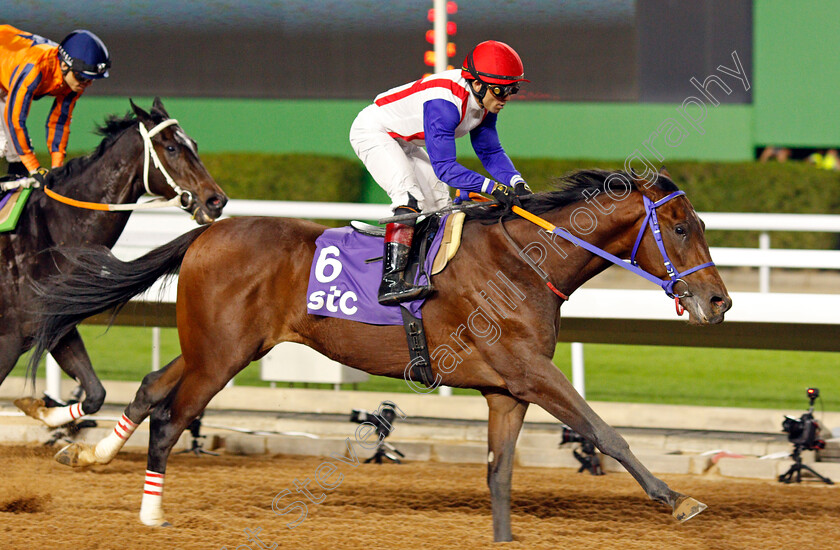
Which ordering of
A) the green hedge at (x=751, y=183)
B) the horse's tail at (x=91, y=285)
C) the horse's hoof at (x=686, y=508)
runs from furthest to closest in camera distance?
the green hedge at (x=751, y=183) < the horse's tail at (x=91, y=285) < the horse's hoof at (x=686, y=508)

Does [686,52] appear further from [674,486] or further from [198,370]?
[198,370]

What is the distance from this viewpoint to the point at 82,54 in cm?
492

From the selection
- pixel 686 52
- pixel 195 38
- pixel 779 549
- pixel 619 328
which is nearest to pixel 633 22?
pixel 686 52

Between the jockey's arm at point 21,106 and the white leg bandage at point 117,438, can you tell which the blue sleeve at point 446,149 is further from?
the jockey's arm at point 21,106

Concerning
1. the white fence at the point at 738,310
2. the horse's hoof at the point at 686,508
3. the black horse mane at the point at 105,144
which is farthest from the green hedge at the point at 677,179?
the horse's hoof at the point at 686,508

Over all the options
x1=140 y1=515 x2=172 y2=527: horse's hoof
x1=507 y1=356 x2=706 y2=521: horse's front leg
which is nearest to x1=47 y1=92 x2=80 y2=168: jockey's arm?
x1=140 y1=515 x2=172 y2=527: horse's hoof

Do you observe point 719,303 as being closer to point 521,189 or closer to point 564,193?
point 564,193

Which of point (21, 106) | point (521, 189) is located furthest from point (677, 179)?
point (21, 106)

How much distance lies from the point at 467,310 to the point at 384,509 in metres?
1.08

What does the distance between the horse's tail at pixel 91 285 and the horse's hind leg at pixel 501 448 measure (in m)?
1.52

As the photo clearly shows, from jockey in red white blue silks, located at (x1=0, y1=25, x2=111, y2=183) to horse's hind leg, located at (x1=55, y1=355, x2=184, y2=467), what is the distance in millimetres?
1232

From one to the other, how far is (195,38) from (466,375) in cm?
922

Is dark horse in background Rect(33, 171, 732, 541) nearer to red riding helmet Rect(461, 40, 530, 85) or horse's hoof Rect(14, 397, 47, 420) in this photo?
red riding helmet Rect(461, 40, 530, 85)

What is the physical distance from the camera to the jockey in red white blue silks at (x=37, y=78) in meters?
4.89
